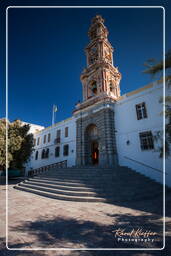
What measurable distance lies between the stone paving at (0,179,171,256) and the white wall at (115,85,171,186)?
498 centimetres

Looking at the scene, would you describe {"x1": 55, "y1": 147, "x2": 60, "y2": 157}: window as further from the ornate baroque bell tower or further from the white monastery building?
the ornate baroque bell tower

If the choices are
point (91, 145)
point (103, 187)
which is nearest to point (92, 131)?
point (91, 145)

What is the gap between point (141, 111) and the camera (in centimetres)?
1227

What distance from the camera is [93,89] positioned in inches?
713

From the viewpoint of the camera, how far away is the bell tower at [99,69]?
16188 mm

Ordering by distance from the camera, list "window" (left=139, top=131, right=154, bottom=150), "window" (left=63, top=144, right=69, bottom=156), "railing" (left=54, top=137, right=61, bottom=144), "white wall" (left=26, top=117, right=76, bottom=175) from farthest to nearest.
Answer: "railing" (left=54, top=137, right=61, bottom=144), "window" (left=63, top=144, right=69, bottom=156), "white wall" (left=26, top=117, right=76, bottom=175), "window" (left=139, top=131, right=154, bottom=150)

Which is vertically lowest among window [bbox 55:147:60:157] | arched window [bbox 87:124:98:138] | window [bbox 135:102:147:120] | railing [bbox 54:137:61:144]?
window [bbox 55:147:60:157]

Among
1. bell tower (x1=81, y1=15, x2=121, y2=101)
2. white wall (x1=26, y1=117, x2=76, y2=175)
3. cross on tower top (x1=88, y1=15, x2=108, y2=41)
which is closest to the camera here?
bell tower (x1=81, y1=15, x2=121, y2=101)

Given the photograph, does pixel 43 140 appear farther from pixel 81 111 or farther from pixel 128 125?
pixel 128 125

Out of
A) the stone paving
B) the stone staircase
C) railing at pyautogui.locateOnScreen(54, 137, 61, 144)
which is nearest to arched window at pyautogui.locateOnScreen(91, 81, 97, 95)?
railing at pyautogui.locateOnScreen(54, 137, 61, 144)

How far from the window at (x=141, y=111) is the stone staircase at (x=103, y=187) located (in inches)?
203

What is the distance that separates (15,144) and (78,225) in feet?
43.1

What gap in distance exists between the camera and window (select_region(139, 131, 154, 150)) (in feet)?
36.4

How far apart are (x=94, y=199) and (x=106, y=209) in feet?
4.16
